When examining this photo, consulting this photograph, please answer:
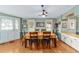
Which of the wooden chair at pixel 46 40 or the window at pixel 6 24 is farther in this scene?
the wooden chair at pixel 46 40

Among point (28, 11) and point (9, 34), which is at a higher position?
point (28, 11)

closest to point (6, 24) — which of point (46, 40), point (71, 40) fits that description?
point (46, 40)

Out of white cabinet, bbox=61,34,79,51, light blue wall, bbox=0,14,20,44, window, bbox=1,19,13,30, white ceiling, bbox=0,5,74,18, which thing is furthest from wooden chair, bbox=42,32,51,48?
window, bbox=1,19,13,30

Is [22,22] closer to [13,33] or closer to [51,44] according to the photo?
[13,33]

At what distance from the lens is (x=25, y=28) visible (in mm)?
2297

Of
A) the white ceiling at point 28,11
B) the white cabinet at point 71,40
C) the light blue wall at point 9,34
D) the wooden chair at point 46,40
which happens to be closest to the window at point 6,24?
the light blue wall at point 9,34

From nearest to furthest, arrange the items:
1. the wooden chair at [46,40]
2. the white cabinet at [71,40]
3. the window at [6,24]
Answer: the window at [6,24]
the white cabinet at [71,40]
the wooden chair at [46,40]

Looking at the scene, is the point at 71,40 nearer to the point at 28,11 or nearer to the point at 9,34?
the point at 28,11

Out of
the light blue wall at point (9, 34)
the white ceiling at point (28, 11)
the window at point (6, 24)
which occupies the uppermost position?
the white ceiling at point (28, 11)

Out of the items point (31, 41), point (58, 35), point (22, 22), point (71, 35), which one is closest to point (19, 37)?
point (22, 22)

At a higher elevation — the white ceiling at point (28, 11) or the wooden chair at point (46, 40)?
the white ceiling at point (28, 11)

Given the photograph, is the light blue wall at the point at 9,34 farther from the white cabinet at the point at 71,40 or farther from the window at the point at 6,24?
the white cabinet at the point at 71,40

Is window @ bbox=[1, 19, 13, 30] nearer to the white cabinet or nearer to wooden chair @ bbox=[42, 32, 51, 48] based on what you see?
wooden chair @ bbox=[42, 32, 51, 48]
